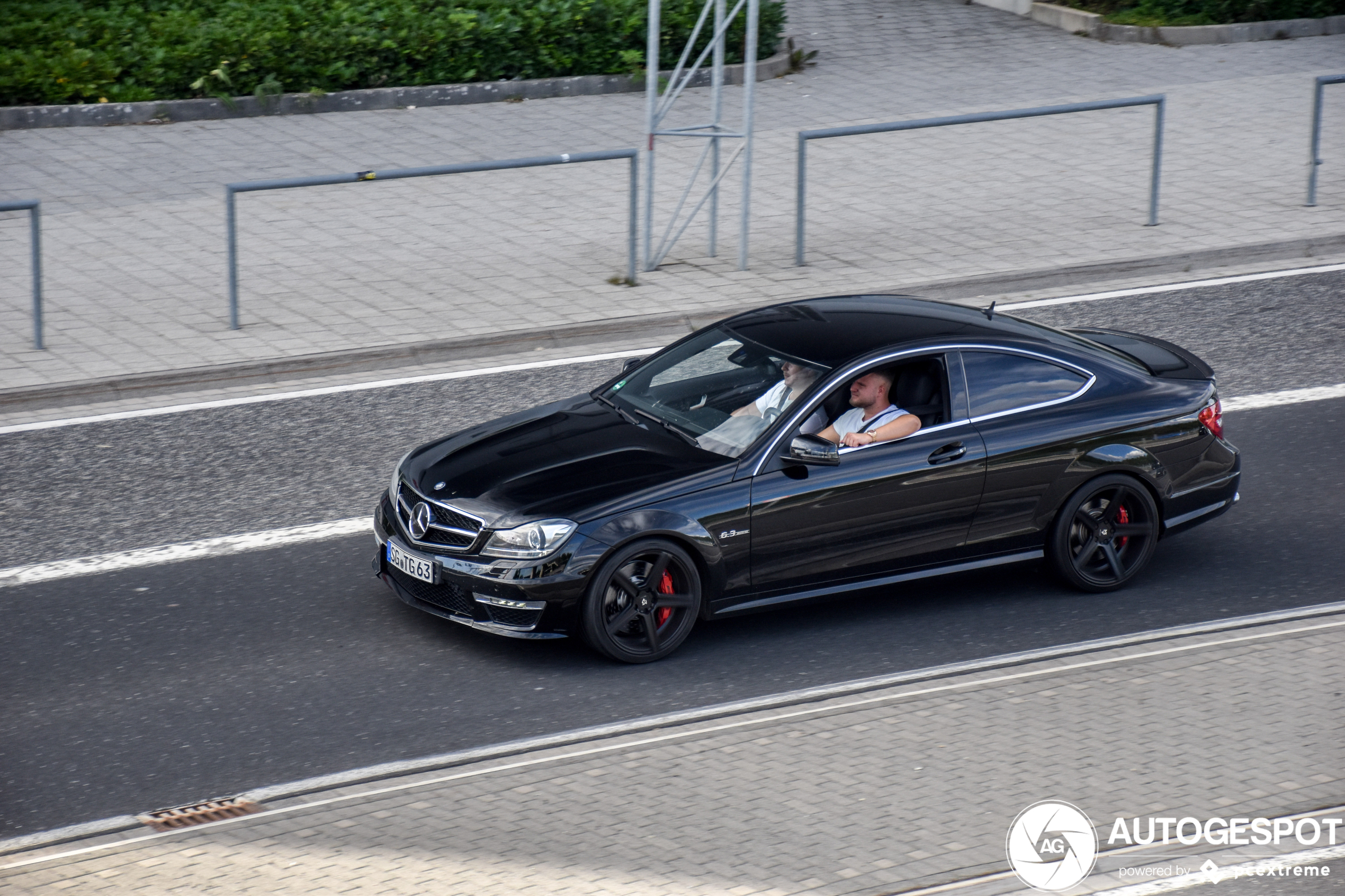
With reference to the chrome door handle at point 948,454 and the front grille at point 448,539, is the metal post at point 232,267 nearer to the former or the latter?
the front grille at point 448,539

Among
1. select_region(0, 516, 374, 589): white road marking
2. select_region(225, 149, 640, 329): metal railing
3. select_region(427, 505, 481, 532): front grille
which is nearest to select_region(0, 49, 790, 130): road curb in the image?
select_region(225, 149, 640, 329): metal railing

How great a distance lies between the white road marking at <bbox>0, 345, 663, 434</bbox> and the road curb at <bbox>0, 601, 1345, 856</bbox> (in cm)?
393

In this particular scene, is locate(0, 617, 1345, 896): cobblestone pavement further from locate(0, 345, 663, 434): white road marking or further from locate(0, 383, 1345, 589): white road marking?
locate(0, 345, 663, 434): white road marking

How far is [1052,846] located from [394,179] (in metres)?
8.40

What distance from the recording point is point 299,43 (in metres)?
17.9

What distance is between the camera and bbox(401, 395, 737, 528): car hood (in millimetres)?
6961

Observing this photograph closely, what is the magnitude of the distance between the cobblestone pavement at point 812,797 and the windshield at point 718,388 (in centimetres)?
140

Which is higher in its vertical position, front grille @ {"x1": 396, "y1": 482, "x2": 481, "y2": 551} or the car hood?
the car hood

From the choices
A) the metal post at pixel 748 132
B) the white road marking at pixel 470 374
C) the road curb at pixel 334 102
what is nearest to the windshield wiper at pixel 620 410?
the white road marking at pixel 470 374

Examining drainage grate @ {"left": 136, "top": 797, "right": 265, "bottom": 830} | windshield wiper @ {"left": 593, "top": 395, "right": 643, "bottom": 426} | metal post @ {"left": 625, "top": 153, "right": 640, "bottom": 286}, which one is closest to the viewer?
drainage grate @ {"left": 136, "top": 797, "right": 265, "bottom": 830}

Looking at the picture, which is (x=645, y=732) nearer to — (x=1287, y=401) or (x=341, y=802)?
(x=341, y=802)

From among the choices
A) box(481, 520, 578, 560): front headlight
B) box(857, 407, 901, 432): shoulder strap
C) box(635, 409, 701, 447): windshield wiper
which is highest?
box(857, 407, 901, 432): shoulder strap

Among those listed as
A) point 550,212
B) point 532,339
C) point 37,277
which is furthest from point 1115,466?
point 550,212

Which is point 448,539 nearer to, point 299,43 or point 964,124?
point 964,124
